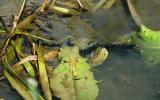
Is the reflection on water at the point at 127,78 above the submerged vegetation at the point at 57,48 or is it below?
below

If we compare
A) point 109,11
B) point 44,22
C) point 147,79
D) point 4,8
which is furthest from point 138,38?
point 4,8

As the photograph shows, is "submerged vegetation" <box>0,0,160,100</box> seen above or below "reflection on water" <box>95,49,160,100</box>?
above

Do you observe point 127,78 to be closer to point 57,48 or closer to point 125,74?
point 125,74

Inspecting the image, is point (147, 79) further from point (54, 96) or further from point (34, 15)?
point (34, 15)

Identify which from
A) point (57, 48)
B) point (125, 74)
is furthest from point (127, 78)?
point (57, 48)

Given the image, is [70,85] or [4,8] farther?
[4,8]
